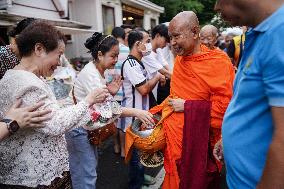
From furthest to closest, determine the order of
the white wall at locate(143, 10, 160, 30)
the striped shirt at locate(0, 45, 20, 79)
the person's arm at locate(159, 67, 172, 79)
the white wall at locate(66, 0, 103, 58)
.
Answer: the white wall at locate(143, 10, 160, 30), the white wall at locate(66, 0, 103, 58), the person's arm at locate(159, 67, 172, 79), the striped shirt at locate(0, 45, 20, 79)

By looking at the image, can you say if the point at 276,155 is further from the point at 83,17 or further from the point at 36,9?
the point at 83,17

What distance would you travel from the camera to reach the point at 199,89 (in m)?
2.86

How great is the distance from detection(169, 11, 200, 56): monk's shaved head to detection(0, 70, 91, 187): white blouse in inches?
46.4

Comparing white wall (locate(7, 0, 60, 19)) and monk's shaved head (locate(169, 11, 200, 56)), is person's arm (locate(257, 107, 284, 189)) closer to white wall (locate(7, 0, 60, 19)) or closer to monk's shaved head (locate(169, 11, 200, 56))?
monk's shaved head (locate(169, 11, 200, 56))

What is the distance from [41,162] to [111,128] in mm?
1168

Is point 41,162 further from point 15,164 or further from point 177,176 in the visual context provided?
point 177,176

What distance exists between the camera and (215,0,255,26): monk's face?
4.26ft

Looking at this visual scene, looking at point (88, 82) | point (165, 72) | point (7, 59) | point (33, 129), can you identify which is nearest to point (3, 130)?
point (33, 129)

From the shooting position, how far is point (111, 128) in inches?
128

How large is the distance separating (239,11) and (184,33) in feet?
5.02

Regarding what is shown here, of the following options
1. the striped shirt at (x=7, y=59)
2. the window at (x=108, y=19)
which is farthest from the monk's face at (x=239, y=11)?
the window at (x=108, y=19)

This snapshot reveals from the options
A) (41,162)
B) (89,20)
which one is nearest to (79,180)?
(41,162)

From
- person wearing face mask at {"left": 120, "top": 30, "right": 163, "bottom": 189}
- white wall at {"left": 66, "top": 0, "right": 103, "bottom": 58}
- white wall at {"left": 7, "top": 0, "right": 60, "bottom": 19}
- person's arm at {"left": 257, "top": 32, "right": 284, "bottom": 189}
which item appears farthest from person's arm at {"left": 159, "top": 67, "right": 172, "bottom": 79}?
white wall at {"left": 66, "top": 0, "right": 103, "bottom": 58}

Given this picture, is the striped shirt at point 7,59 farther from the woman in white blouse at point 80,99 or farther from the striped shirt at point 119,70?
the striped shirt at point 119,70
